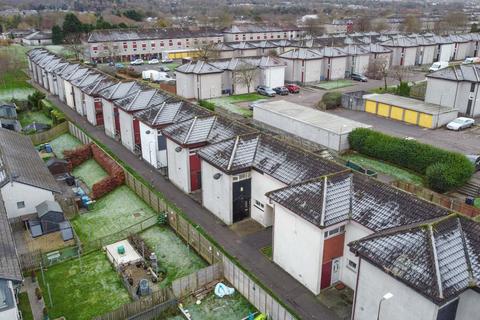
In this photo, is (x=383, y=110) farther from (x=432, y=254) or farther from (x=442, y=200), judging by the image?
(x=432, y=254)

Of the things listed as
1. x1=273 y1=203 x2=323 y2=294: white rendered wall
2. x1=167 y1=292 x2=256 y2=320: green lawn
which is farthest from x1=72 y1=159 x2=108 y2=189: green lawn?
x1=273 y1=203 x2=323 y2=294: white rendered wall

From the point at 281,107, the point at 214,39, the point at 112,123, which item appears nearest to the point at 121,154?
the point at 112,123

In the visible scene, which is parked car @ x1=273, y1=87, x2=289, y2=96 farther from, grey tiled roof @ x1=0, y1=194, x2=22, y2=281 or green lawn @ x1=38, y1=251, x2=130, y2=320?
grey tiled roof @ x1=0, y1=194, x2=22, y2=281

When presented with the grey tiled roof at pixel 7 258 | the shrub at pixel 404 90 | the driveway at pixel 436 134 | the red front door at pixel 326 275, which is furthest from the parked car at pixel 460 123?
the grey tiled roof at pixel 7 258

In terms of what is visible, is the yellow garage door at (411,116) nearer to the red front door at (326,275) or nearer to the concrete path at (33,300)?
the red front door at (326,275)

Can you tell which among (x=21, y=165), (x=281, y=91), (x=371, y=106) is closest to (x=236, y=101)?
(x=281, y=91)

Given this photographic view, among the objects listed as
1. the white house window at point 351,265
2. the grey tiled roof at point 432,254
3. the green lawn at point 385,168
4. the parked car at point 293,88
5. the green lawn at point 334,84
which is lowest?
the green lawn at point 385,168
